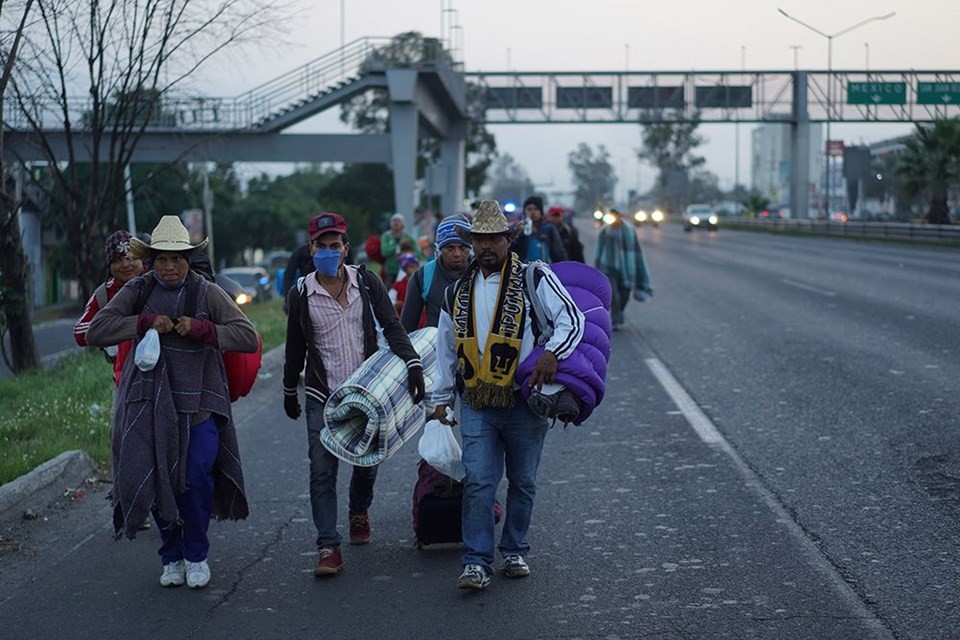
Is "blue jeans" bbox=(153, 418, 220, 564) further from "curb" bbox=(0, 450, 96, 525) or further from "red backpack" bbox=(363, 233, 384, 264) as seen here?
"red backpack" bbox=(363, 233, 384, 264)

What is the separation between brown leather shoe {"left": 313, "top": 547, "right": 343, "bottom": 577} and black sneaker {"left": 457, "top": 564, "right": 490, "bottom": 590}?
0.73 metres

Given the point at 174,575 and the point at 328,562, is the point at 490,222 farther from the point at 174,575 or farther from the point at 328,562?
the point at 174,575

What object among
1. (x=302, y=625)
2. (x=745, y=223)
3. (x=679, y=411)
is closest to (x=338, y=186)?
(x=745, y=223)

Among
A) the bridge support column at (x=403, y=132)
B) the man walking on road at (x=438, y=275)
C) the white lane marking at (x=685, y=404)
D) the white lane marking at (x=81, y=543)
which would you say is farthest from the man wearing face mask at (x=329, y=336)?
the bridge support column at (x=403, y=132)

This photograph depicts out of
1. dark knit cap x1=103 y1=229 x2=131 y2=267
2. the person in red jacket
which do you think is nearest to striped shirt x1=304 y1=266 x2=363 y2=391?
the person in red jacket

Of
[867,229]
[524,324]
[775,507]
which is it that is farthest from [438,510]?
[867,229]

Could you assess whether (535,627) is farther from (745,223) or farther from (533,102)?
(745,223)

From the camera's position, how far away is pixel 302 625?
5898 millimetres

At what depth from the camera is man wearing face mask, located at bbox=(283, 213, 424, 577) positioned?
682cm

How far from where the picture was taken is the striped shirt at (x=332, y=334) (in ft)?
22.6

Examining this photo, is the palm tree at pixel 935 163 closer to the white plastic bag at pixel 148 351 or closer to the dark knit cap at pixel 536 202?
the dark knit cap at pixel 536 202

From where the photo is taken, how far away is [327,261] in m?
6.77

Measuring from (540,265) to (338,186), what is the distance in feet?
255

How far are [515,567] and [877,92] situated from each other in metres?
58.2
